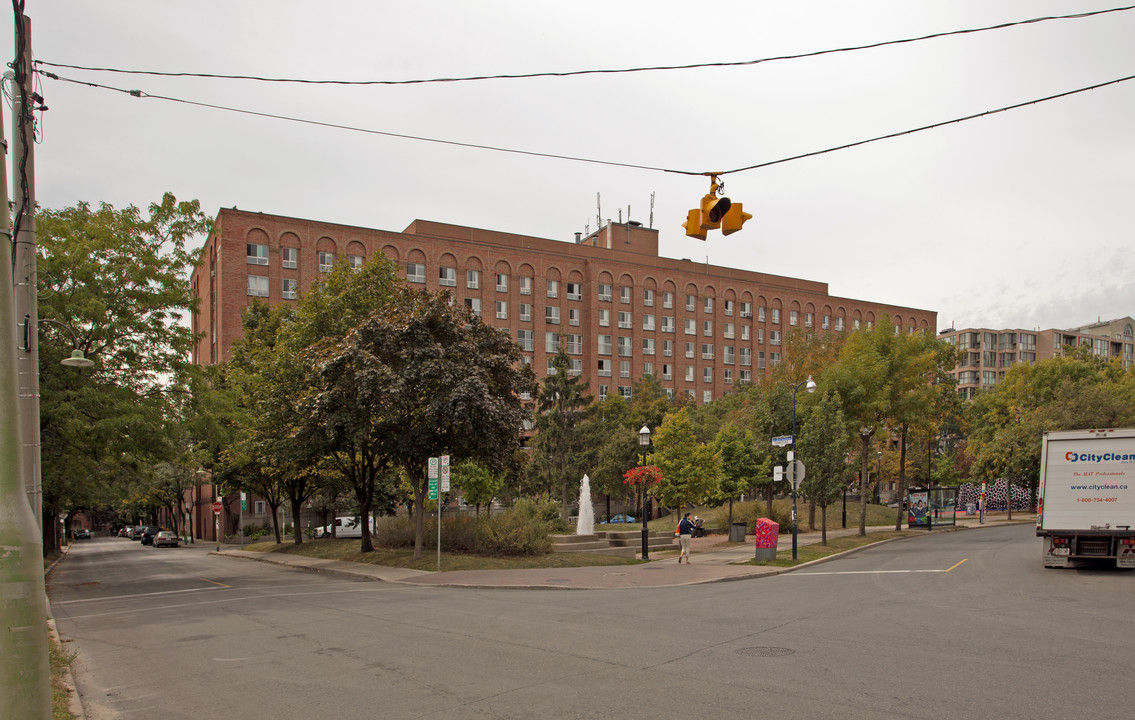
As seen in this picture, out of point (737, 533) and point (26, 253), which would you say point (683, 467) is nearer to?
point (737, 533)

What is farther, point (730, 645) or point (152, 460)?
point (152, 460)

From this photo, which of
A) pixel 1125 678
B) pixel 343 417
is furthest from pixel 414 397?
pixel 1125 678

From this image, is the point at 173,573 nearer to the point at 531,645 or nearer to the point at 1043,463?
the point at 531,645

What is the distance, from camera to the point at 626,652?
9.73m

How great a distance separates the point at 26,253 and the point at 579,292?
7046 cm

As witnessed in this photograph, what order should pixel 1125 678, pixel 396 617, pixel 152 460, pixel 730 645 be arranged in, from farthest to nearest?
pixel 152 460 < pixel 396 617 < pixel 730 645 < pixel 1125 678

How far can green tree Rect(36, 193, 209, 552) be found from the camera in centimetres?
2031

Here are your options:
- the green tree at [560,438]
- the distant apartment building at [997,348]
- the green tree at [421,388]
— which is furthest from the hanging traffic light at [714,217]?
the distant apartment building at [997,348]

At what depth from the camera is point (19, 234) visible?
9250mm

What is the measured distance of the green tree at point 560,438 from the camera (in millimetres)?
56938

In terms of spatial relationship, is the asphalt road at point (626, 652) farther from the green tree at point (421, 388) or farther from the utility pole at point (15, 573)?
the green tree at point (421, 388)

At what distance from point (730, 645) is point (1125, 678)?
4.19 meters

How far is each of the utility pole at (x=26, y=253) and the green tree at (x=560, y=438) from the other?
4729 centimetres

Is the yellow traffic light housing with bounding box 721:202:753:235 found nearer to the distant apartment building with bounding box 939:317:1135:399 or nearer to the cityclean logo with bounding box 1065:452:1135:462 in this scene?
the cityclean logo with bounding box 1065:452:1135:462
